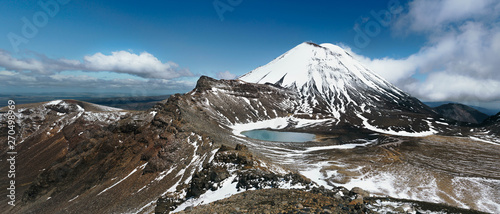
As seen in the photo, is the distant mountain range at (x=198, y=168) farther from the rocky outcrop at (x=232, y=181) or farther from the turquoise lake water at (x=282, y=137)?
the turquoise lake water at (x=282, y=137)

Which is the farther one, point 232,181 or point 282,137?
point 282,137

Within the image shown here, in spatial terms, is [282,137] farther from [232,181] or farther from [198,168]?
[232,181]

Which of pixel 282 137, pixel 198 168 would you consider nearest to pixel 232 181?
pixel 198 168

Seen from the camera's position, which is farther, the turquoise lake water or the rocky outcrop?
the turquoise lake water

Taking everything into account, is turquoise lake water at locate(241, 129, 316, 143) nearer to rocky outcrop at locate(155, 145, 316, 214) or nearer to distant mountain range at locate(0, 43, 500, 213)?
distant mountain range at locate(0, 43, 500, 213)

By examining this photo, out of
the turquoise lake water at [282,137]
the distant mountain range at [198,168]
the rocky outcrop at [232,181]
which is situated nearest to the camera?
the rocky outcrop at [232,181]

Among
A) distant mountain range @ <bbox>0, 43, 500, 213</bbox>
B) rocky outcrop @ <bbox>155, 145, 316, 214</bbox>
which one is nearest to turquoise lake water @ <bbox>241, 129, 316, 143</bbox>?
distant mountain range @ <bbox>0, 43, 500, 213</bbox>

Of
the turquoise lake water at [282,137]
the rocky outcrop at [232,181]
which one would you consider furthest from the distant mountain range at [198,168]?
the turquoise lake water at [282,137]

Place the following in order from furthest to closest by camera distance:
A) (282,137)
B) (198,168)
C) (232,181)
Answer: (282,137)
(198,168)
(232,181)

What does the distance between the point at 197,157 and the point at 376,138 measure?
7778cm

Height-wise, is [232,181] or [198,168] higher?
[232,181]

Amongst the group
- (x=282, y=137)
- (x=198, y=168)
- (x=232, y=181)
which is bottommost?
(x=282, y=137)

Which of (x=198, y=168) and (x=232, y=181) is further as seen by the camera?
(x=198, y=168)

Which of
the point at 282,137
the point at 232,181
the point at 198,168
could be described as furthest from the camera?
the point at 282,137
